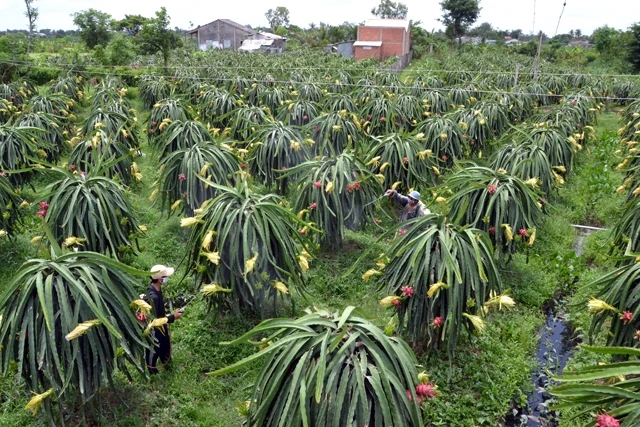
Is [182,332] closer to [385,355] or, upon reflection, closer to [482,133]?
[385,355]

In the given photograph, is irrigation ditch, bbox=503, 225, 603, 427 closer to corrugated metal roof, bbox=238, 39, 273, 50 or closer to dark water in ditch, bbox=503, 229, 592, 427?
dark water in ditch, bbox=503, 229, 592, 427

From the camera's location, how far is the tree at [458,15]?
33.2m

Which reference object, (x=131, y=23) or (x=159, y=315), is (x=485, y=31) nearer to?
(x=131, y=23)

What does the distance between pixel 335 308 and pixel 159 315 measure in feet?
5.76

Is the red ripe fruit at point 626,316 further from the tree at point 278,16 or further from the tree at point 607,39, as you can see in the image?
the tree at point 278,16

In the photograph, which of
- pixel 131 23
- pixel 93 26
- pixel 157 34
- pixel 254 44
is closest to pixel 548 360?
pixel 157 34

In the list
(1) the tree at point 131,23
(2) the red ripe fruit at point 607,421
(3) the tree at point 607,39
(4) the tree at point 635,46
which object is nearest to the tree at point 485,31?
(3) the tree at point 607,39

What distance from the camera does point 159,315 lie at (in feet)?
13.2

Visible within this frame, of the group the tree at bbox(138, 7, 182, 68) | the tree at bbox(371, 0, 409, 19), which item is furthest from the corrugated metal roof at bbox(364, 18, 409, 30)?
the tree at bbox(371, 0, 409, 19)

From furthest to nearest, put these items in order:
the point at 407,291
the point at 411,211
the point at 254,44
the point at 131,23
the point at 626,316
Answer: the point at 254,44, the point at 131,23, the point at 411,211, the point at 407,291, the point at 626,316

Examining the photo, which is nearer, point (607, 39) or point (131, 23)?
point (607, 39)

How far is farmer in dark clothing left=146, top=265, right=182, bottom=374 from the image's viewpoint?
3924 mm

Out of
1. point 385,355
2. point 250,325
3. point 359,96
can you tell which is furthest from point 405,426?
point 359,96

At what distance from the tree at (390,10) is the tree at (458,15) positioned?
1818 cm
